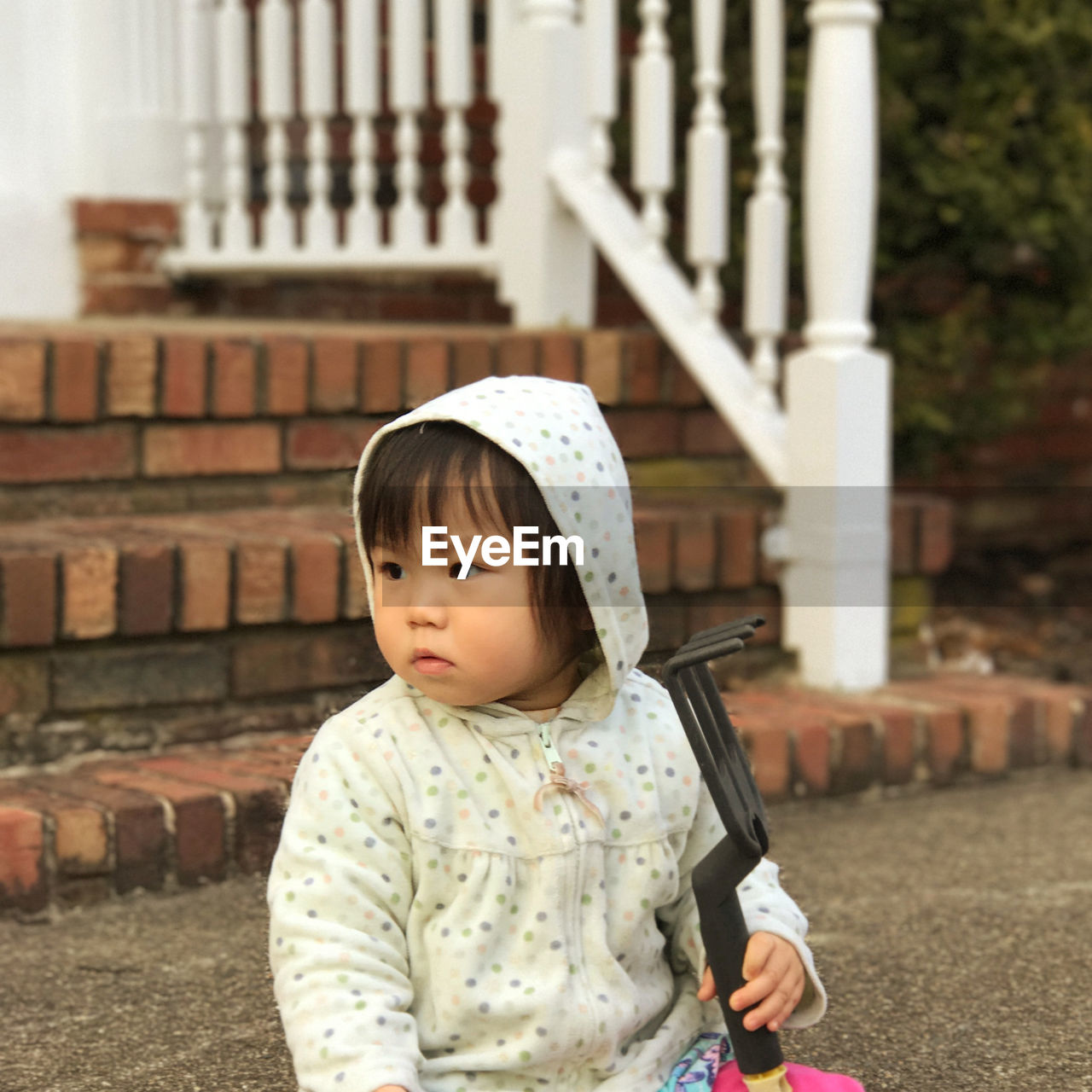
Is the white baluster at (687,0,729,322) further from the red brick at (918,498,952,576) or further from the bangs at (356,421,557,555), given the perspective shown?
the bangs at (356,421,557,555)

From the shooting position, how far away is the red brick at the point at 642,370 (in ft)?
10.5

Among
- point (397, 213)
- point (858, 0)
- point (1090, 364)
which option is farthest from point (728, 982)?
point (1090, 364)

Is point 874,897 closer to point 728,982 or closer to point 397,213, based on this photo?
point 728,982

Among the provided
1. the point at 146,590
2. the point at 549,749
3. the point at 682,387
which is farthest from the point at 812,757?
the point at 549,749

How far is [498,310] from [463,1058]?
2850 mm

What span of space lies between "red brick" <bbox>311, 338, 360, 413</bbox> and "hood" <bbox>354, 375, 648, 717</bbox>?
1.54 metres

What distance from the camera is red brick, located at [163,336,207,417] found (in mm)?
2805

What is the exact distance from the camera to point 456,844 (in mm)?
1353

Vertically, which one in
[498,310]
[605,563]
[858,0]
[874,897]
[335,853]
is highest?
[858,0]

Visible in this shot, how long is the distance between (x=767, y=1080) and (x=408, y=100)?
268cm

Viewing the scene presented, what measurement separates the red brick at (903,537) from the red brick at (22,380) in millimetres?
1612

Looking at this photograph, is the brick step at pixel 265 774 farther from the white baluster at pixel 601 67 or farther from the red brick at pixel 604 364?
the white baluster at pixel 601 67

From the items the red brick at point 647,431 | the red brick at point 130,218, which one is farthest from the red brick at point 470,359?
the red brick at point 130,218

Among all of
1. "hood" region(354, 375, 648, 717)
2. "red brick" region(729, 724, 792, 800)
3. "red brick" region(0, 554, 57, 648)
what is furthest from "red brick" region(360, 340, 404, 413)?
"hood" region(354, 375, 648, 717)
